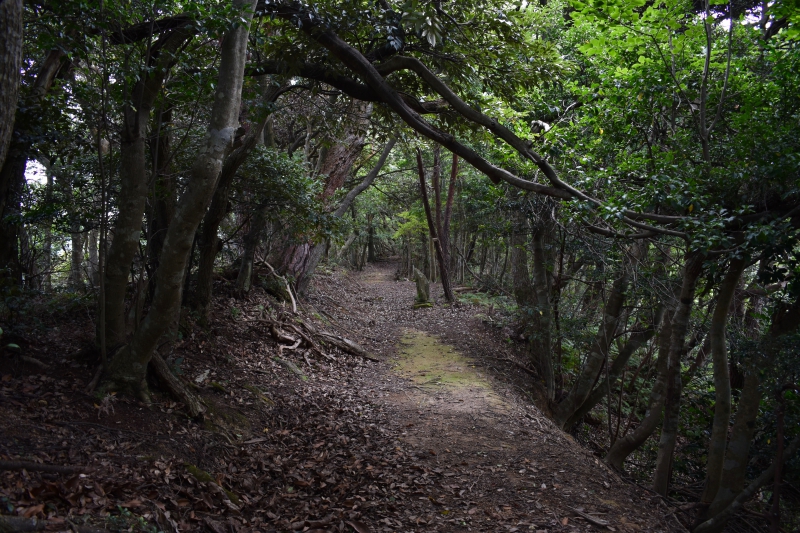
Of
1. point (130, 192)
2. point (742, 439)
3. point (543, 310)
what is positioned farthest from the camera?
point (543, 310)

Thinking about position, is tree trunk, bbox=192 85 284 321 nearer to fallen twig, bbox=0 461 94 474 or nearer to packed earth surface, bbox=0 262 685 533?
packed earth surface, bbox=0 262 685 533

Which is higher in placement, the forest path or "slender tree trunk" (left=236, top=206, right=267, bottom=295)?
"slender tree trunk" (left=236, top=206, right=267, bottom=295)

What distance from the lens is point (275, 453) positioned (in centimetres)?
593

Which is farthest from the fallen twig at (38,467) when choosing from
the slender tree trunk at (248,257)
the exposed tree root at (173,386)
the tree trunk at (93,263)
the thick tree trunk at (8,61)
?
the slender tree trunk at (248,257)

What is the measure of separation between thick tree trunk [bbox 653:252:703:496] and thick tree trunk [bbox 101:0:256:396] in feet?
18.6

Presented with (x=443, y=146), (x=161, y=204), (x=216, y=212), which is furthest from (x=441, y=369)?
(x=161, y=204)

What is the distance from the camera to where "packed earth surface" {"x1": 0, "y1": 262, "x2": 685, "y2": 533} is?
13.1 ft

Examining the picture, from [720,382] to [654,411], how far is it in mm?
1922

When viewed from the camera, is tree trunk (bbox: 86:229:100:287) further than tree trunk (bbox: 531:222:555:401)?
No

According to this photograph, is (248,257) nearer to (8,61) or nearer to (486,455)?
(486,455)

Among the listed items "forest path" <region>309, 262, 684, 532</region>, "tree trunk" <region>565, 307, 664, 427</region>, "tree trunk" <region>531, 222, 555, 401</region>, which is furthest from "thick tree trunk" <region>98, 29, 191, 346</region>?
"tree trunk" <region>565, 307, 664, 427</region>

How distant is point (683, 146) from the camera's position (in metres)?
6.88

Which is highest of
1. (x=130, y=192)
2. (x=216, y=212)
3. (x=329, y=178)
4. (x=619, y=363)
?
(x=329, y=178)

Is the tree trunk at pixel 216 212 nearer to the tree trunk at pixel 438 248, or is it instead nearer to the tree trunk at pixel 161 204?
the tree trunk at pixel 161 204
